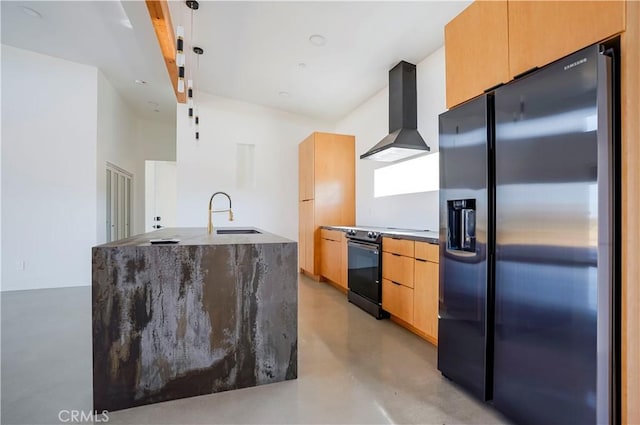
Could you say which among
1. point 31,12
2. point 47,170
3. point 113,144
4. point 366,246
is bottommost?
point 366,246

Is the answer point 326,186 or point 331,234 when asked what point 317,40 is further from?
point 331,234

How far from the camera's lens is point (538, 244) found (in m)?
1.54

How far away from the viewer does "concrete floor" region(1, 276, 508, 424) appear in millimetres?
1787

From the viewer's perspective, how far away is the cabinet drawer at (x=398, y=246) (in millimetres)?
2939

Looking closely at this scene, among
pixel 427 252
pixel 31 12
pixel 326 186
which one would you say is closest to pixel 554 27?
pixel 427 252

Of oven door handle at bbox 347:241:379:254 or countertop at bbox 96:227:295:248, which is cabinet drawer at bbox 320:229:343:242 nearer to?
oven door handle at bbox 347:241:379:254

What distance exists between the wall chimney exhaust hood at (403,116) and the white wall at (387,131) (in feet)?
0.29

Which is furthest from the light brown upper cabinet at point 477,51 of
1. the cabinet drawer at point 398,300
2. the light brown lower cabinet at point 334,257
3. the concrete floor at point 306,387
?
the light brown lower cabinet at point 334,257

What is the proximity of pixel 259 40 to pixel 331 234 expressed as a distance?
2.80 m

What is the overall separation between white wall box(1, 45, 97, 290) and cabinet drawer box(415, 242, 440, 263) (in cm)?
486

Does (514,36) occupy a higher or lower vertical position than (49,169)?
higher

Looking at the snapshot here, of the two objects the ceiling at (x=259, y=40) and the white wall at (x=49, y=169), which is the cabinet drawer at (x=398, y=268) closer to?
the ceiling at (x=259, y=40)

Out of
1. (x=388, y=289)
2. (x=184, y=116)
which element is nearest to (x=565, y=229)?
(x=388, y=289)

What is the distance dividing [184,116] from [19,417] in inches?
190
